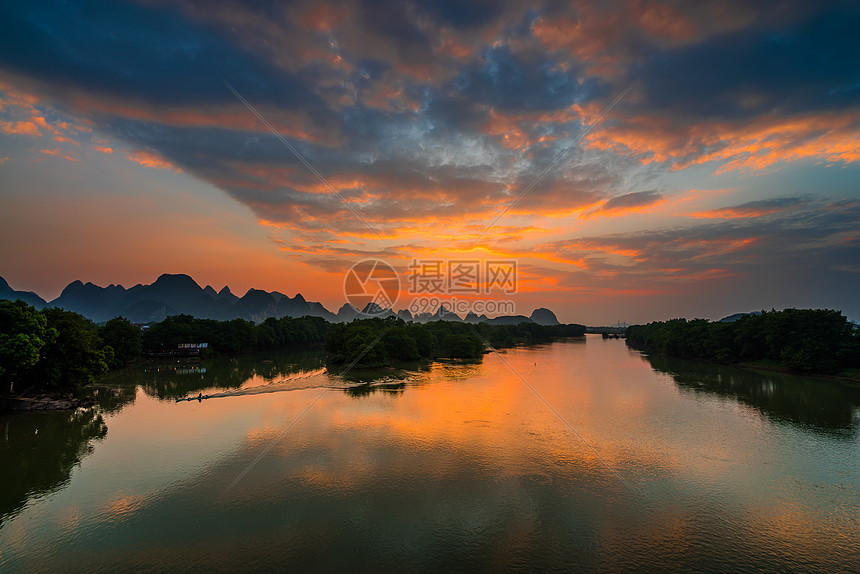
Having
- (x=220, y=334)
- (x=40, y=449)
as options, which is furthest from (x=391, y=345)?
(x=40, y=449)

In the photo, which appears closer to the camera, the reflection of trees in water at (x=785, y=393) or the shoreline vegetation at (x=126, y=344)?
the shoreline vegetation at (x=126, y=344)

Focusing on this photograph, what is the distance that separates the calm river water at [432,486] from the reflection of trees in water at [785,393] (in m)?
0.41

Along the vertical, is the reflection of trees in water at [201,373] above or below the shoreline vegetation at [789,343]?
below

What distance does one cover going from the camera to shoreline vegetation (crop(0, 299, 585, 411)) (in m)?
29.0

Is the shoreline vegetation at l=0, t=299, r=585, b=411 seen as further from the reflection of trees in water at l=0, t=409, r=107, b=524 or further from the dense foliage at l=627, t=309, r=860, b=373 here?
Answer: the dense foliage at l=627, t=309, r=860, b=373

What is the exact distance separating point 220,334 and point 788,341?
94596 millimetres

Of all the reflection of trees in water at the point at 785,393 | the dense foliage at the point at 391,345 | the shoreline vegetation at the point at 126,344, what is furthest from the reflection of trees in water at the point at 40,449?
the reflection of trees in water at the point at 785,393

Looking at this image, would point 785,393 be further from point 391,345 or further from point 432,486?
point 391,345

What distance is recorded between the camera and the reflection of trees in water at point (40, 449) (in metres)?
17.3

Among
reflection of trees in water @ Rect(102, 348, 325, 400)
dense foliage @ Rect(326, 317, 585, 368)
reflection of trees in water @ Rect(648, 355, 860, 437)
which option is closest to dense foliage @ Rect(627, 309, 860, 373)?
reflection of trees in water @ Rect(648, 355, 860, 437)

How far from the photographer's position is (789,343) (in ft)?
175

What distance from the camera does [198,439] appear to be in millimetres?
25016

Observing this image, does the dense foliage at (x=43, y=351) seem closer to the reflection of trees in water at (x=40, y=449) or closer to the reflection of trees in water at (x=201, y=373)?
the reflection of trees in water at (x=40, y=449)

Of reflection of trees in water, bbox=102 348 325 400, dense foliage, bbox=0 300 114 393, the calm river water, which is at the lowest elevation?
the calm river water
